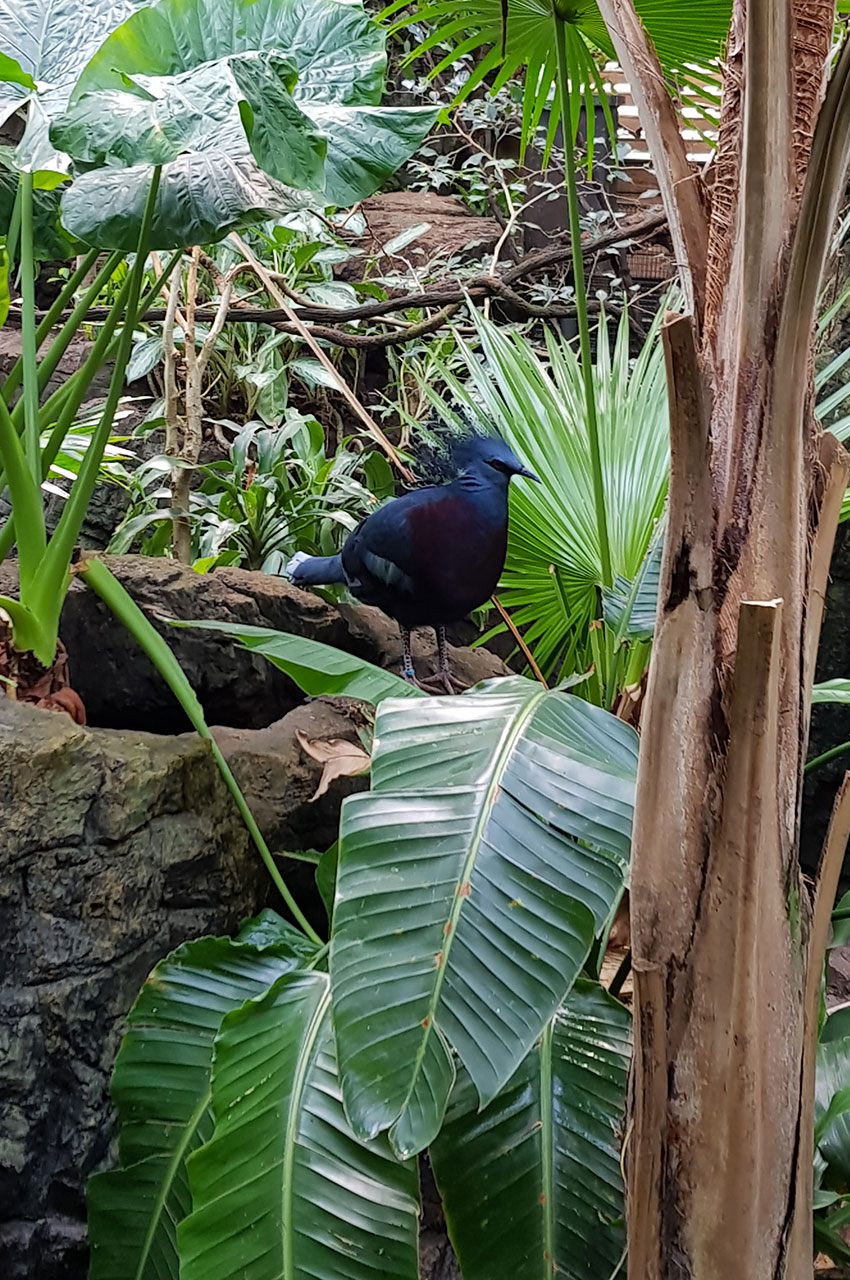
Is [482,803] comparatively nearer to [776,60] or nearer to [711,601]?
[711,601]

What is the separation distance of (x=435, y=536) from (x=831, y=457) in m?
0.70

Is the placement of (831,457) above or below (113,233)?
below

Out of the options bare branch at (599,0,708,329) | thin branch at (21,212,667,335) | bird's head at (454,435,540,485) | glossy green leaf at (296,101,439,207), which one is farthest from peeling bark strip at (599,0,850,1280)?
thin branch at (21,212,667,335)

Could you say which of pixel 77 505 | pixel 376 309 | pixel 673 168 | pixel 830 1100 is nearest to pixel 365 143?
pixel 673 168

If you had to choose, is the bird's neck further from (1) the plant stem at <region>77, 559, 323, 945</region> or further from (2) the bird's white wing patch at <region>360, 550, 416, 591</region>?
(1) the plant stem at <region>77, 559, 323, 945</region>

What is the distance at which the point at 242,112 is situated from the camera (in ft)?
2.51

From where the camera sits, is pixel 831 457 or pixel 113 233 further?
pixel 113 233

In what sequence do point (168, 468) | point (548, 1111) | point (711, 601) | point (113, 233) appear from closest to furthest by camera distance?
point (711, 601), point (548, 1111), point (113, 233), point (168, 468)

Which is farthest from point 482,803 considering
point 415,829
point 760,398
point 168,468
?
point 168,468

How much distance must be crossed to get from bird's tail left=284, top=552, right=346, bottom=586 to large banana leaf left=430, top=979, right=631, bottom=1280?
0.90 metres

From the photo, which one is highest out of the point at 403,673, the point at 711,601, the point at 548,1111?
the point at 711,601

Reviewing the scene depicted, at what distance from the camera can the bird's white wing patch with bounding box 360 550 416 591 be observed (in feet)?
4.50

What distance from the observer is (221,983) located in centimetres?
93

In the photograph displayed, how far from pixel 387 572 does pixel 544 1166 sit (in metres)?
0.83
